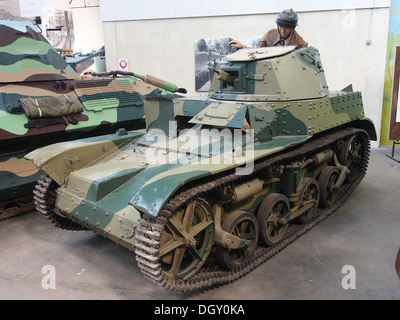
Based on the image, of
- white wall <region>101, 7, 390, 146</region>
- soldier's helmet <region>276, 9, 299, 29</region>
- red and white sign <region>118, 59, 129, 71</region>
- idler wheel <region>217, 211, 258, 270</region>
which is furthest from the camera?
red and white sign <region>118, 59, 129, 71</region>

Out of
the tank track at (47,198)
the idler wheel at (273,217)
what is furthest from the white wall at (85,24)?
the idler wheel at (273,217)

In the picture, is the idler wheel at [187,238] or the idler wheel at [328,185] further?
the idler wheel at [328,185]

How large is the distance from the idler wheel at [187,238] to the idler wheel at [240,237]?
9.1 inches

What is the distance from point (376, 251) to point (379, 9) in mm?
6408

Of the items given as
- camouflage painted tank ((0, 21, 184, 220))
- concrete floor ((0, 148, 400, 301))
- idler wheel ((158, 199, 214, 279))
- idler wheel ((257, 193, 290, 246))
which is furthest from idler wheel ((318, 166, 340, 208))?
camouflage painted tank ((0, 21, 184, 220))

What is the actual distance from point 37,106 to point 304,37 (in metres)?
6.39

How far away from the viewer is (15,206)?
6203 mm

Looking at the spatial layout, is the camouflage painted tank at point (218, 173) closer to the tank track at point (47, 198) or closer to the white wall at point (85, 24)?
the tank track at point (47, 198)

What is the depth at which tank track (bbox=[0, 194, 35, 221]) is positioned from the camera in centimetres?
608

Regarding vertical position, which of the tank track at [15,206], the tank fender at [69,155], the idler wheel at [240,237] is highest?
the tank fender at [69,155]

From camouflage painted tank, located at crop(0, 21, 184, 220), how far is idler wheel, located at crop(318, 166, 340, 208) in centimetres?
297

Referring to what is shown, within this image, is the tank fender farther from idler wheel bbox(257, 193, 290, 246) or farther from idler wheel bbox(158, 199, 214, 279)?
idler wheel bbox(257, 193, 290, 246)

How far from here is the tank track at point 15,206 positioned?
6.08 m

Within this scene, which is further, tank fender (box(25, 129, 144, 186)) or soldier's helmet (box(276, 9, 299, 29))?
soldier's helmet (box(276, 9, 299, 29))
